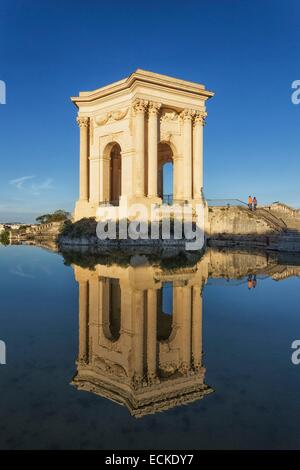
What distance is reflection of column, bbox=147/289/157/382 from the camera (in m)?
4.18

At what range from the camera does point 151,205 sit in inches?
918

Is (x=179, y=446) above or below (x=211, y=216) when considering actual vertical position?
below

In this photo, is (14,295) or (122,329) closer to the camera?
(122,329)

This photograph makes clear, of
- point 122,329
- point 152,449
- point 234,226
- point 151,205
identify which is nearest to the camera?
point 152,449

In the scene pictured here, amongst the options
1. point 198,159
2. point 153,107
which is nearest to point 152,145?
point 153,107

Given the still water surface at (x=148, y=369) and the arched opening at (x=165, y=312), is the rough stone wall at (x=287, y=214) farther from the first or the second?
the arched opening at (x=165, y=312)

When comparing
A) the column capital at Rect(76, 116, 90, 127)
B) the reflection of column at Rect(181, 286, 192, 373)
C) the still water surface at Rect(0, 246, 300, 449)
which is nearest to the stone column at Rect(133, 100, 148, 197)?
the column capital at Rect(76, 116, 90, 127)

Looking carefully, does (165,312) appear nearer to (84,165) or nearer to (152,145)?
(152,145)

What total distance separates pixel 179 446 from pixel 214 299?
517cm

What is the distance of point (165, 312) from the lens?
642 cm

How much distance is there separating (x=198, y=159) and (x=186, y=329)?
906 inches

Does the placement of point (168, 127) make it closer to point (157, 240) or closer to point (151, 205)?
point (151, 205)

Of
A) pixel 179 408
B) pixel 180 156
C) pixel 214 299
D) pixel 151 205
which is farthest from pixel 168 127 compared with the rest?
pixel 179 408

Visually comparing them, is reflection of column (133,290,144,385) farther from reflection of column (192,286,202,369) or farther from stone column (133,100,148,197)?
stone column (133,100,148,197)
